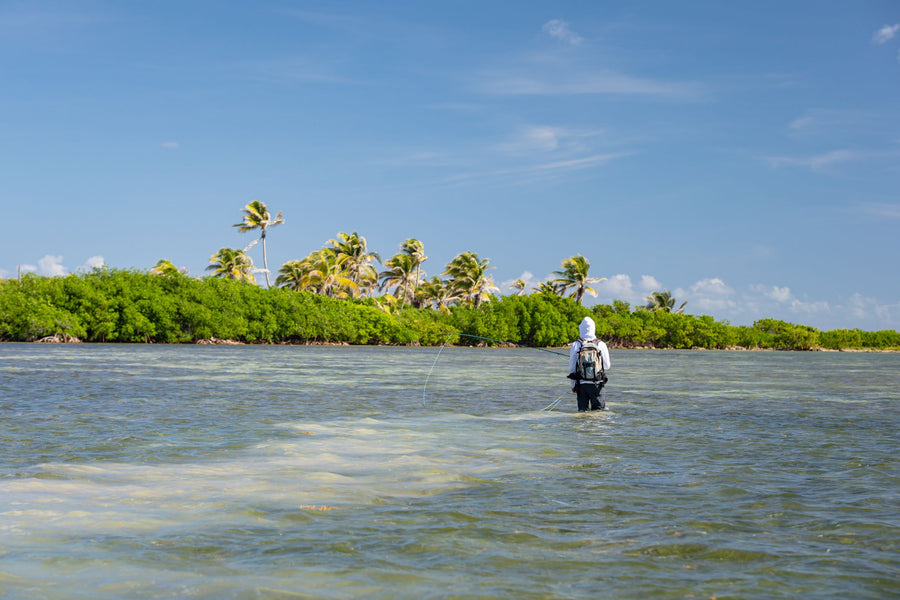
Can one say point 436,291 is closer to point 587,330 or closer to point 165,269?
point 165,269

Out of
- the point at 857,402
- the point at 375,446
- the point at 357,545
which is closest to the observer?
the point at 357,545

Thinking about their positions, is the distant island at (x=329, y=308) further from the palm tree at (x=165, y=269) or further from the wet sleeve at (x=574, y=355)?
the wet sleeve at (x=574, y=355)

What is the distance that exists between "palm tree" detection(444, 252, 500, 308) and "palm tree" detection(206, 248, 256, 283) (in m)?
25.8

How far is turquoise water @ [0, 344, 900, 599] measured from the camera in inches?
205

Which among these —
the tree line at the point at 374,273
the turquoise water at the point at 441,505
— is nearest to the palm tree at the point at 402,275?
the tree line at the point at 374,273

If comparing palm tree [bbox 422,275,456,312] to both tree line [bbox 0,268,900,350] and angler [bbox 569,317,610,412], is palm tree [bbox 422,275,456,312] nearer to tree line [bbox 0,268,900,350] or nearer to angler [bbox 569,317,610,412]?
tree line [bbox 0,268,900,350]

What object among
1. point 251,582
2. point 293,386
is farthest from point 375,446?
point 293,386

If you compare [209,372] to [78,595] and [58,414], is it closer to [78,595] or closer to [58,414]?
[58,414]

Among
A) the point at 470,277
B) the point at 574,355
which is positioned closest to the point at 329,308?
the point at 470,277

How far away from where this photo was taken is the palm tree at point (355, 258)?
93562 millimetres

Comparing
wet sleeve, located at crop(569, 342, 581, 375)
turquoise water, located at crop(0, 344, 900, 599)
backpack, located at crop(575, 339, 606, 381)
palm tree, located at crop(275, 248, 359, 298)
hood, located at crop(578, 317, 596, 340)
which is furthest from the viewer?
palm tree, located at crop(275, 248, 359, 298)

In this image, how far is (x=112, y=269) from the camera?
269 feet

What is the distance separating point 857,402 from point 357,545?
19692mm

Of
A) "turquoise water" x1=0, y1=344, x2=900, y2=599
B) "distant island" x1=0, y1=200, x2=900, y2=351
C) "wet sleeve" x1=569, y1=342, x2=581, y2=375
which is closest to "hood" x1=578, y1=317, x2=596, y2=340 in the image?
"wet sleeve" x1=569, y1=342, x2=581, y2=375
